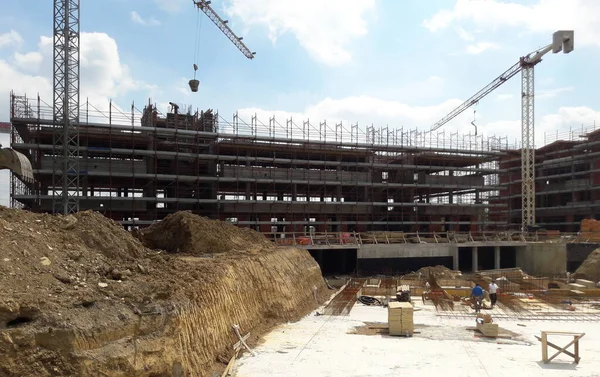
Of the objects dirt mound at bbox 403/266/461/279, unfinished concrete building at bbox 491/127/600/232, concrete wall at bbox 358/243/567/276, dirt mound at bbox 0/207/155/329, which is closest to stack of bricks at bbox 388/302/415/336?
dirt mound at bbox 0/207/155/329

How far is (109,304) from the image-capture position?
9453mm

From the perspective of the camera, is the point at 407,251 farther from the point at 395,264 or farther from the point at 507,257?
the point at 507,257

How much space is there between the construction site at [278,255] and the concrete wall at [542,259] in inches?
4.5

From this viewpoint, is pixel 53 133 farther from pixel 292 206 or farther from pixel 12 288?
pixel 12 288

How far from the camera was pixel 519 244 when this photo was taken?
39156 mm

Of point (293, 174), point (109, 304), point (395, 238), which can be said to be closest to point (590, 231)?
point (395, 238)

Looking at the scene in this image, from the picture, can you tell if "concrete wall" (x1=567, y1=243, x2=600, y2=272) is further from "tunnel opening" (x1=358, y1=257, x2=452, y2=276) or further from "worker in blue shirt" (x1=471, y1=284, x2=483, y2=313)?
"worker in blue shirt" (x1=471, y1=284, x2=483, y2=313)

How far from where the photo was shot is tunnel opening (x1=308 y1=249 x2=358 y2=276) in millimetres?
37062

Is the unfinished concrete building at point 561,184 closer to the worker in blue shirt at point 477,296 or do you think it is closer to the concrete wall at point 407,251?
the concrete wall at point 407,251

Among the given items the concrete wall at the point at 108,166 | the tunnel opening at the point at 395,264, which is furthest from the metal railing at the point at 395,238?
the concrete wall at the point at 108,166

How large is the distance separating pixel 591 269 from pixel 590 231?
9249 millimetres

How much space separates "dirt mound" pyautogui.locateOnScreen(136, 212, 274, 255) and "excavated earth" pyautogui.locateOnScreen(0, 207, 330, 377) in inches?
157

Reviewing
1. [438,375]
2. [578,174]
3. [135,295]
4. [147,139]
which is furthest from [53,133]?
[578,174]

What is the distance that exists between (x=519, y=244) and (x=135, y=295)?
120 ft
